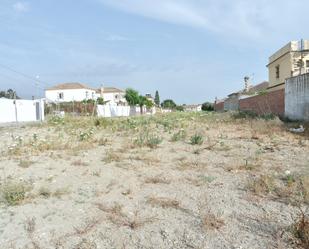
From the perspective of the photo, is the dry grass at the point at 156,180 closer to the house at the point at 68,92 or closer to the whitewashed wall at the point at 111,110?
Answer: the whitewashed wall at the point at 111,110

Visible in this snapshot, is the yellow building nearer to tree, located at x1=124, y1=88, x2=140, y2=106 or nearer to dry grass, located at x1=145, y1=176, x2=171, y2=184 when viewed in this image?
dry grass, located at x1=145, y1=176, x2=171, y2=184

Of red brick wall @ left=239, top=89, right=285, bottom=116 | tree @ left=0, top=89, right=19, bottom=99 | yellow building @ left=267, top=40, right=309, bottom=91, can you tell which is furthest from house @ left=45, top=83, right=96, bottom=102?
red brick wall @ left=239, top=89, right=285, bottom=116

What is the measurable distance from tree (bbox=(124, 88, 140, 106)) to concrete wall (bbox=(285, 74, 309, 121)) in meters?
47.9

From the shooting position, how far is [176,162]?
23.2 feet

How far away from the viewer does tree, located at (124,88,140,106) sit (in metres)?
64.5

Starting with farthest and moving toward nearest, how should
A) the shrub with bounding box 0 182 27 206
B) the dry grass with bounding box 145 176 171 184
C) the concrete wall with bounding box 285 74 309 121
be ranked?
the concrete wall with bounding box 285 74 309 121 < the dry grass with bounding box 145 176 171 184 < the shrub with bounding box 0 182 27 206

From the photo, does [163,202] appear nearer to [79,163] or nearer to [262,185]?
[262,185]

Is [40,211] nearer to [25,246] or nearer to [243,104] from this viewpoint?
[25,246]

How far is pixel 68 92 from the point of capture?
7894 cm

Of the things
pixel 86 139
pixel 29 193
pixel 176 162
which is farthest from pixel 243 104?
pixel 29 193

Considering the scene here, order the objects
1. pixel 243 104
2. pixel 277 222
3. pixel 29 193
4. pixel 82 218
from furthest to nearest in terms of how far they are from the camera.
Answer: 1. pixel 243 104
2. pixel 29 193
3. pixel 82 218
4. pixel 277 222

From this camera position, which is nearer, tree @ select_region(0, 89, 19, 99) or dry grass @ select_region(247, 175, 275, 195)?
dry grass @ select_region(247, 175, 275, 195)

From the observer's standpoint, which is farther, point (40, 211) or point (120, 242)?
point (40, 211)

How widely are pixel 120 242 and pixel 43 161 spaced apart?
4.63 m
